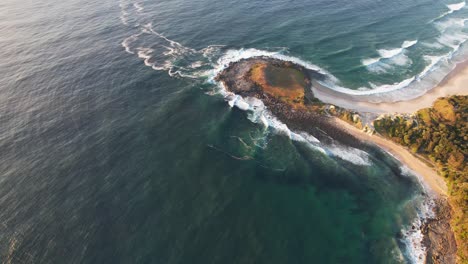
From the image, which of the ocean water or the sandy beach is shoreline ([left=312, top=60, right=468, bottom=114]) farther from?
the sandy beach

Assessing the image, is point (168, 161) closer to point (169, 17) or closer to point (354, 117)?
point (354, 117)

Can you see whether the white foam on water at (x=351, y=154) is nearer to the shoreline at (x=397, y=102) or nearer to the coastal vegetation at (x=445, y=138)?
the coastal vegetation at (x=445, y=138)

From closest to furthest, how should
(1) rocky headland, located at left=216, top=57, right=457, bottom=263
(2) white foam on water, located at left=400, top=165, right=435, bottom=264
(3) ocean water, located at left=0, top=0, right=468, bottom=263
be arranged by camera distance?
(2) white foam on water, located at left=400, top=165, right=435, bottom=264 → (3) ocean water, located at left=0, top=0, right=468, bottom=263 → (1) rocky headland, located at left=216, top=57, right=457, bottom=263

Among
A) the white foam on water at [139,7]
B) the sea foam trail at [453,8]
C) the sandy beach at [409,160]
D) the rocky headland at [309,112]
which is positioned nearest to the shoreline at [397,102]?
the rocky headland at [309,112]

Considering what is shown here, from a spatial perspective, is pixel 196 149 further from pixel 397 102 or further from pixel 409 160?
pixel 397 102

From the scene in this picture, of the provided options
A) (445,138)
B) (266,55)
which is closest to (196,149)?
(266,55)

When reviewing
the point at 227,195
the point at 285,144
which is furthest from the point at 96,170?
the point at 285,144

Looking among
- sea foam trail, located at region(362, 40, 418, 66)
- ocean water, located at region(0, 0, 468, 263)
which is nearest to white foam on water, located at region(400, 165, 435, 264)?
ocean water, located at region(0, 0, 468, 263)
